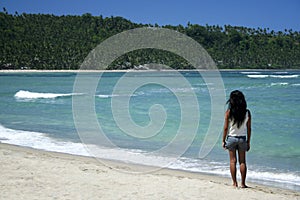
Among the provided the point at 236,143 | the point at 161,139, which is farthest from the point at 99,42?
the point at 236,143

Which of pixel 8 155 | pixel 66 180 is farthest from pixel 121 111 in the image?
pixel 66 180

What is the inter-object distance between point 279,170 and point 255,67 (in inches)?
6305

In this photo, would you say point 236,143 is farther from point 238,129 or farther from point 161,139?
point 161,139

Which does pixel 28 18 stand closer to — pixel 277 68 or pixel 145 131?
pixel 277 68

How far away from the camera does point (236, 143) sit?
6.54 m

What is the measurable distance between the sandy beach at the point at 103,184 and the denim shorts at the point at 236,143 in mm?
710

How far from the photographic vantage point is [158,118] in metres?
19.2

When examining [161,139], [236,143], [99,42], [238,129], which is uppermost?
[99,42]

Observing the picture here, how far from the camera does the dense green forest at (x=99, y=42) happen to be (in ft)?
414

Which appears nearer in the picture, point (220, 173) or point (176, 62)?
point (220, 173)

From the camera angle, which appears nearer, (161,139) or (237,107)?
(237,107)

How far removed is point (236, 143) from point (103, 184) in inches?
90.1

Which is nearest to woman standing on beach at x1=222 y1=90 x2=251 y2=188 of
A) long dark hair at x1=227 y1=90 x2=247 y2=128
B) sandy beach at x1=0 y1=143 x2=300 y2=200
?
long dark hair at x1=227 y1=90 x2=247 y2=128

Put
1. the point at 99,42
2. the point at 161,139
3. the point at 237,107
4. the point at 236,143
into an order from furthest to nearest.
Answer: the point at 99,42, the point at 161,139, the point at 236,143, the point at 237,107
